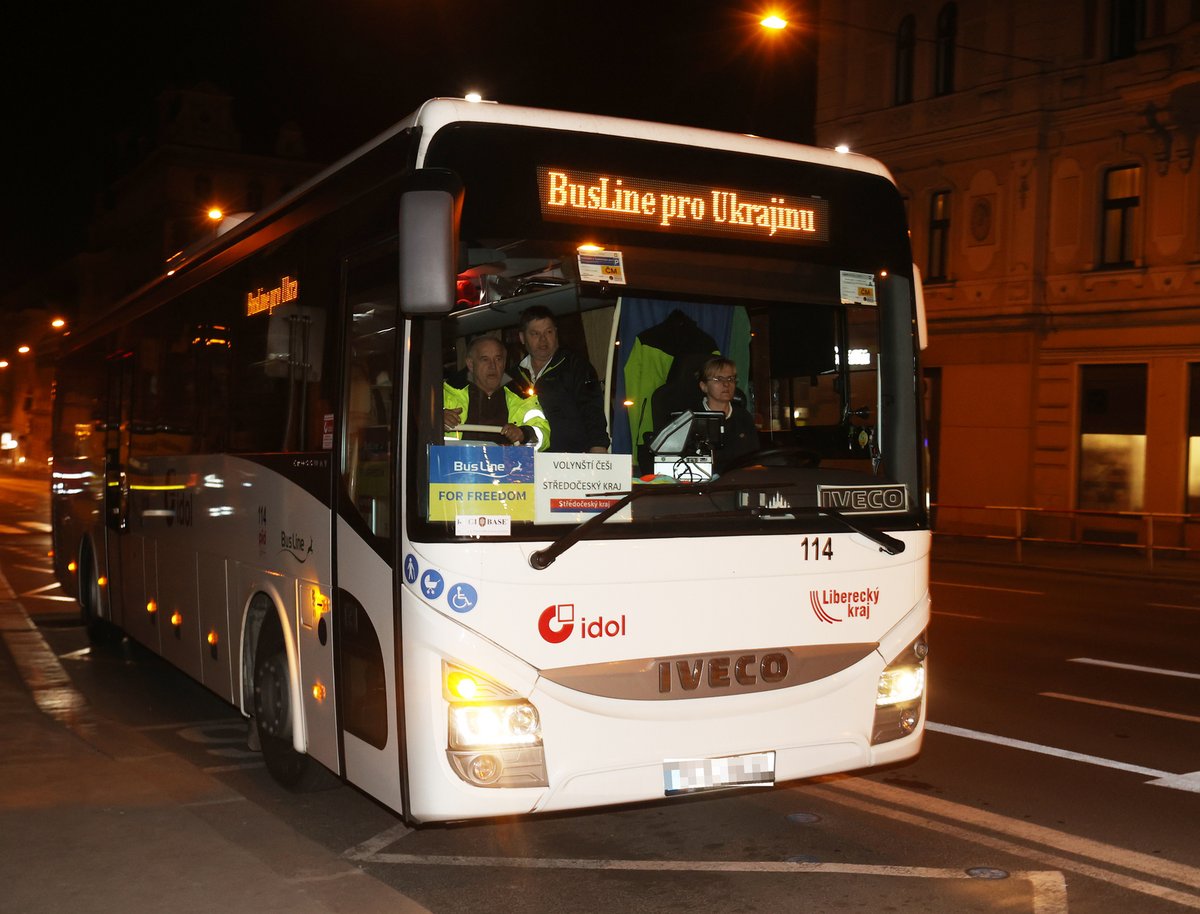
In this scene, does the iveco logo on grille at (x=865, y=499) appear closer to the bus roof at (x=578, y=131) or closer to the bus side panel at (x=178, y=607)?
the bus roof at (x=578, y=131)

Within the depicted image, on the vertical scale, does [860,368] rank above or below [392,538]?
above

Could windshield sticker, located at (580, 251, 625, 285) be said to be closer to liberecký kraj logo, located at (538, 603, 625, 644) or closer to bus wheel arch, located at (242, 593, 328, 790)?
liberecký kraj logo, located at (538, 603, 625, 644)

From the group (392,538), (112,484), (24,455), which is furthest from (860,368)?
(24,455)

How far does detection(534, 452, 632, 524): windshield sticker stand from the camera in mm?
5195

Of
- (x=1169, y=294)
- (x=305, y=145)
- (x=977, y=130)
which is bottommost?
(x=1169, y=294)

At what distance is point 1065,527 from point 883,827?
67.0ft

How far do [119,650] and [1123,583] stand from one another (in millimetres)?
13669

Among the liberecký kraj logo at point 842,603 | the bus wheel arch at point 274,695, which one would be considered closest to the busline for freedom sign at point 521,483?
the liberecký kraj logo at point 842,603

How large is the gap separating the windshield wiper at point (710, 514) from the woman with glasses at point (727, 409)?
20 centimetres

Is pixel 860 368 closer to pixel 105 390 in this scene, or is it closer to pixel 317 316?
pixel 317 316

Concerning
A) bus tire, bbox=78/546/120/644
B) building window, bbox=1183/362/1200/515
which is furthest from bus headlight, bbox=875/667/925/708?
building window, bbox=1183/362/1200/515

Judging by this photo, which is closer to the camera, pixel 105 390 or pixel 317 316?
pixel 317 316

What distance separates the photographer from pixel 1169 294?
24359 mm

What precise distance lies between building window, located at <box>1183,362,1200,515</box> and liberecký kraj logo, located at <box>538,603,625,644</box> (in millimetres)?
21243
